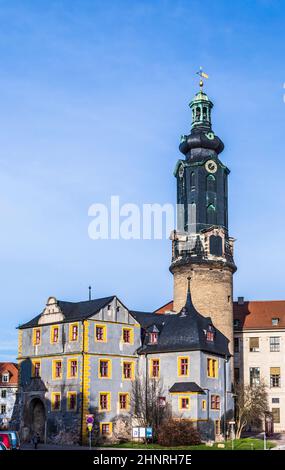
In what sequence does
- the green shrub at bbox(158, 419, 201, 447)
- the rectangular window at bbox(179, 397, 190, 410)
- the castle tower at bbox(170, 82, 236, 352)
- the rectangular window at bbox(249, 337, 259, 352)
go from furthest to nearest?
the rectangular window at bbox(249, 337, 259, 352) → the castle tower at bbox(170, 82, 236, 352) → the rectangular window at bbox(179, 397, 190, 410) → the green shrub at bbox(158, 419, 201, 447)

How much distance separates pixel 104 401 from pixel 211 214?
22162 mm

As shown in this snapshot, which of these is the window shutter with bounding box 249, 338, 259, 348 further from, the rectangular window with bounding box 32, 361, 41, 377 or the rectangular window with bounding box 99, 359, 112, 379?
the rectangular window with bounding box 32, 361, 41, 377

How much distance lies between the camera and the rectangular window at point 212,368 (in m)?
54.6

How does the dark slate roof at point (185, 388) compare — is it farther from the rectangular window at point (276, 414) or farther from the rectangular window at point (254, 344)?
the rectangular window at point (254, 344)

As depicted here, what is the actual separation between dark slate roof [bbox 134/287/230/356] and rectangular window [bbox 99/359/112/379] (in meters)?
3.15

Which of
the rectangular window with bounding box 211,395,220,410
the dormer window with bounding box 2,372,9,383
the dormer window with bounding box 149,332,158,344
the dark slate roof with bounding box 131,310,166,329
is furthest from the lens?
the dormer window with bounding box 2,372,9,383

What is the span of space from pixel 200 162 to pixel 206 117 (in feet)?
18.5

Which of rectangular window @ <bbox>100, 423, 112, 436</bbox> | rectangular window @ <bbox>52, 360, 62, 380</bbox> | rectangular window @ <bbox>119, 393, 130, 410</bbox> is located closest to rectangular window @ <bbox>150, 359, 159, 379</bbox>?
rectangular window @ <bbox>119, 393, 130, 410</bbox>

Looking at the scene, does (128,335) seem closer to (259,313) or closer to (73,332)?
(73,332)

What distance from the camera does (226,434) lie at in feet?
181

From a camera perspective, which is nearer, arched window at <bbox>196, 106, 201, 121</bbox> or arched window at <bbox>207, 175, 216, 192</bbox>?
arched window at <bbox>207, 175, 216, 192</bbox>

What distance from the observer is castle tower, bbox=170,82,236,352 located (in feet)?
213

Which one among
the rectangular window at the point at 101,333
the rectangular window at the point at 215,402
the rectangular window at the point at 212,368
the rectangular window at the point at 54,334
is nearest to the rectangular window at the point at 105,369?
the rectangular window at the point at 101,333

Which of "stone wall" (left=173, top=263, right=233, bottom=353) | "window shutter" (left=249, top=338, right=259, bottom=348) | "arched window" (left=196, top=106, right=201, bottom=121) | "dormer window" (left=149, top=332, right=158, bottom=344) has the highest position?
"arched window" (left=196, top=106, right=201, bottom=121)
